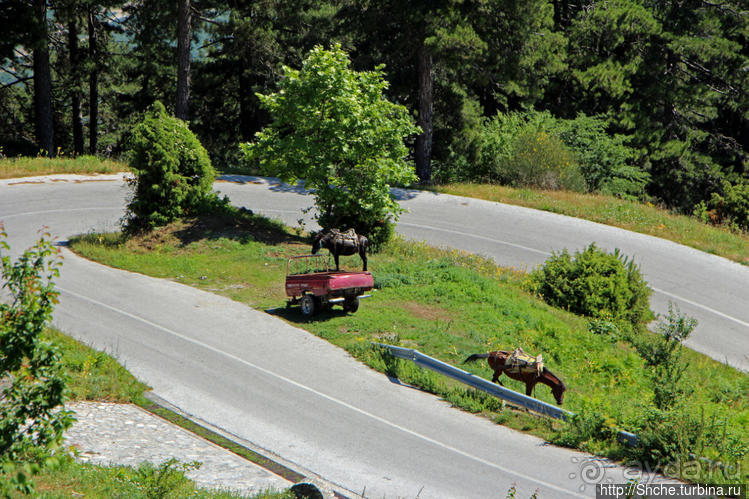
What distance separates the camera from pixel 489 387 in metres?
13.4

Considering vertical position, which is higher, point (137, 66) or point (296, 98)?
point (137, 66)

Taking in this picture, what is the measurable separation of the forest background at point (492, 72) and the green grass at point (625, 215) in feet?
6.26

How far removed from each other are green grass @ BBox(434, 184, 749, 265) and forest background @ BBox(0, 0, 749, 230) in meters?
1.91

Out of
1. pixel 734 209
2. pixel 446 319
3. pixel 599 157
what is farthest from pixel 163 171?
pixel 734 209

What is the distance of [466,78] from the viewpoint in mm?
35062

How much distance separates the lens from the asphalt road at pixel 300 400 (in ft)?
35.7

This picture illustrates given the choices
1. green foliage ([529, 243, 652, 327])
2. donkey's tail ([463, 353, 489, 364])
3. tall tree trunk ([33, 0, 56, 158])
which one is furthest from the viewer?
tall tree trunk ([33, 0, 56, 158])

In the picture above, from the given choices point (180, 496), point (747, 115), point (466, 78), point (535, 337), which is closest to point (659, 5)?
point (747, 115)

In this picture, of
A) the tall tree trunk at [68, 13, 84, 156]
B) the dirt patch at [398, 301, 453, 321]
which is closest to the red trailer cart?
the dirt patch at [398, 301, 453, 321]

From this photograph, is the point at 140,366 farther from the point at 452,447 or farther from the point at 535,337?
the point at 535,337

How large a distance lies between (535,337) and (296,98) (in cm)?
1085

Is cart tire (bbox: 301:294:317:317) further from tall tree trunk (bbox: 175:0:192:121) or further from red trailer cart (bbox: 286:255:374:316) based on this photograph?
tall tree trunk (bbox: 175:0:192:121)

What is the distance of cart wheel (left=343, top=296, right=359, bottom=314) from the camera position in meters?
17.8

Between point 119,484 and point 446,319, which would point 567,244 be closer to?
point 446,319
